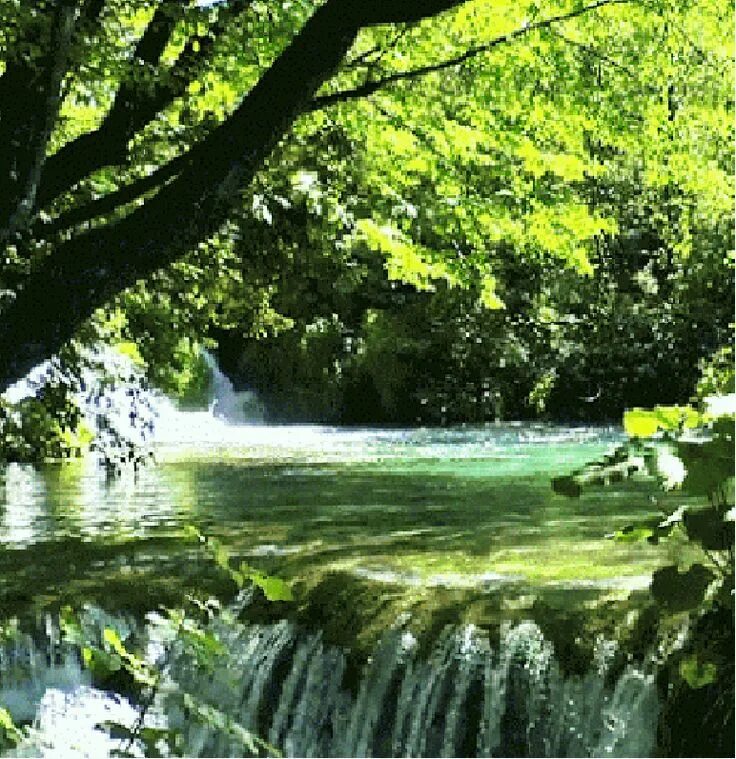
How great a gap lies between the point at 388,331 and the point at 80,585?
16.9 m

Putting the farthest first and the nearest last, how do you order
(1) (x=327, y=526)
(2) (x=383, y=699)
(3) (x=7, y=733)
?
(1) (x=327, y=526), (2) (x=383, y=699), (3) (x=7, y=733)

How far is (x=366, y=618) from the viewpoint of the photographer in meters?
5.83

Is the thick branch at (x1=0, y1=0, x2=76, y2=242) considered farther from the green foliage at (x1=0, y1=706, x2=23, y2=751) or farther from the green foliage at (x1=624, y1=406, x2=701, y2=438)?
the green foliage at (x1=624, y1=406, x2=701, y2=438)

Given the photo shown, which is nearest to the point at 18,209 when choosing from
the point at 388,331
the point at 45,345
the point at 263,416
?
the point at 45,345

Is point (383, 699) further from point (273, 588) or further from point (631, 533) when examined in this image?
point (631, 533)

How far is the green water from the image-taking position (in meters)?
6.56

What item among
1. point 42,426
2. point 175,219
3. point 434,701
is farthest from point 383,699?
point 42,426

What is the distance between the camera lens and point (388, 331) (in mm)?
23562

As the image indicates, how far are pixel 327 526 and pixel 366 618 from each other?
8.67ft

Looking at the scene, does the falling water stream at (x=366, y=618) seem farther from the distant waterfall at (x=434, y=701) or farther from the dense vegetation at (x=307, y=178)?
the dense vegetation at (x=307, y=178)

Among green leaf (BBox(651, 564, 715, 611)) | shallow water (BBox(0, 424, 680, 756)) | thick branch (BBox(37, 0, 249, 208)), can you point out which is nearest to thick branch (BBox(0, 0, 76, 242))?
thick branch (BBox(37, 0, 249, 208))

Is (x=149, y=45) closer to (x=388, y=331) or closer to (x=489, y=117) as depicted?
(x=489, y=117)

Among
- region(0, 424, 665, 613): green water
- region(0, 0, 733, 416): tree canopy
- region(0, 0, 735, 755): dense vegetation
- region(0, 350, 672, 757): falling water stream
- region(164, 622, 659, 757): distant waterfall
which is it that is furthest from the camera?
region(0, 424, 665, 613): green water

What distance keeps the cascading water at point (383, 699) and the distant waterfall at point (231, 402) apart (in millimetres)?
18915
